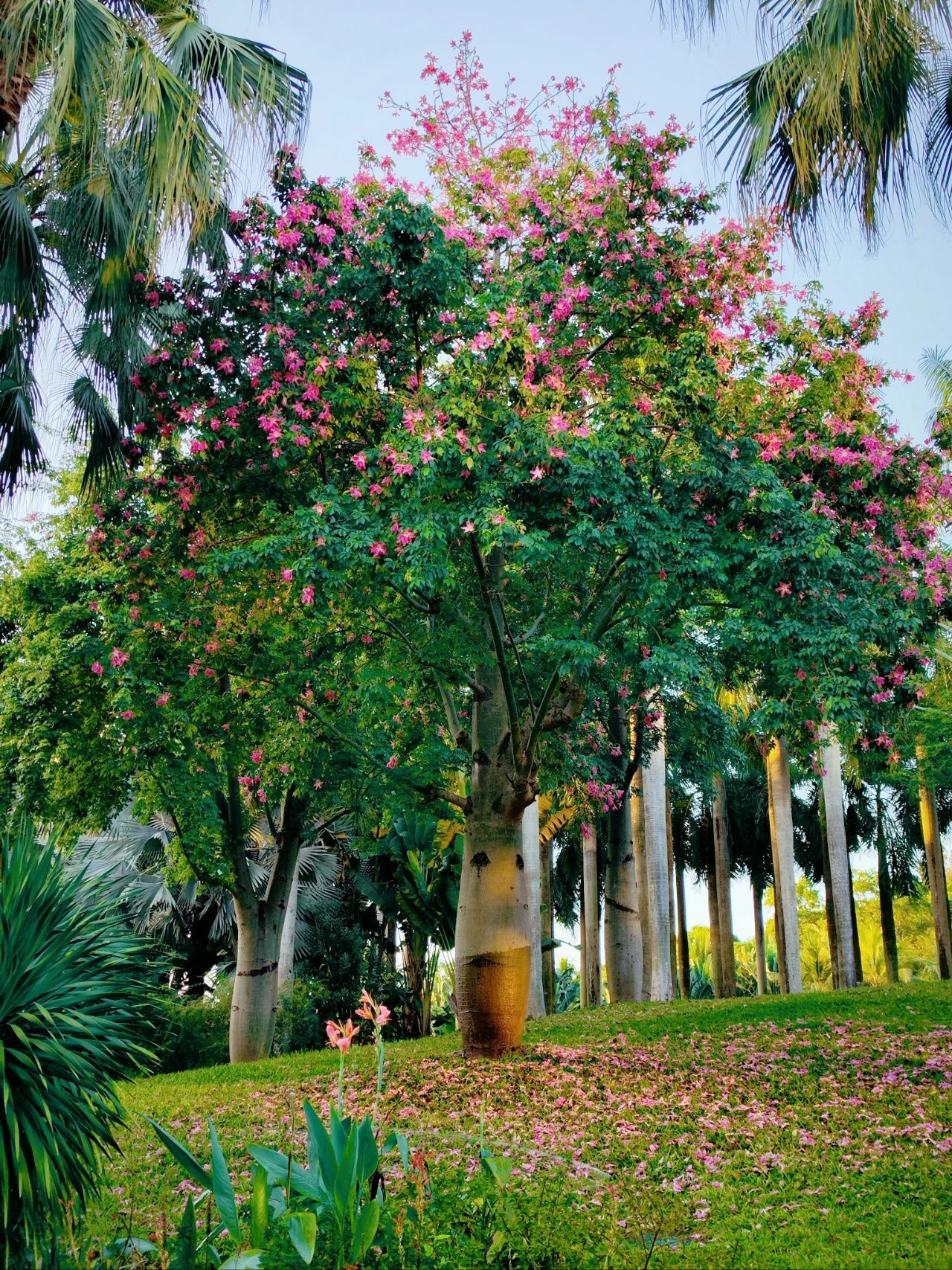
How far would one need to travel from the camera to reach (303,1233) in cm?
353

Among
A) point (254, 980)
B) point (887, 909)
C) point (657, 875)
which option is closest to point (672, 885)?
point (887, 909)

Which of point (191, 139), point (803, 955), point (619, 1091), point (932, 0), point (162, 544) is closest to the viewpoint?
point (932, 0)

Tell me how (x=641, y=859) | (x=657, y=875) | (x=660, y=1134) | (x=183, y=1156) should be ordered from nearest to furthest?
(x=183, y=1156) < (x=660, y=1134) < (x=657, y=875) < (x=641, y=859)

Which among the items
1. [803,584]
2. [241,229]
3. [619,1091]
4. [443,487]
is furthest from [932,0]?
[619,1091]

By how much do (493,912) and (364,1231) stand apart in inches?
260

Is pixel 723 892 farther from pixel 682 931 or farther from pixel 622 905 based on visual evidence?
pixel 622 905

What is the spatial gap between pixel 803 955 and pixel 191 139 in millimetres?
43866

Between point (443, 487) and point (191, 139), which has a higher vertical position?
point (191, 139)

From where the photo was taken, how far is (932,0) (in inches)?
280

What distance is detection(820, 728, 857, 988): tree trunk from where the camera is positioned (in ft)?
67.8

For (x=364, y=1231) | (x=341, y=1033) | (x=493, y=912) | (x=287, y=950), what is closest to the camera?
(x=364, y=1231)

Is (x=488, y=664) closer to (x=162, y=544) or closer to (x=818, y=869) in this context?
(x=162, y=544)

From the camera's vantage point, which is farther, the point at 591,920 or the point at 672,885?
the point at 672,885

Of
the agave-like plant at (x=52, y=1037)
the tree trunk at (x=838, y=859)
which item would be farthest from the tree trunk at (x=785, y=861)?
the agave-like plant at (x=52, y=1037)
